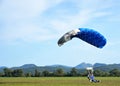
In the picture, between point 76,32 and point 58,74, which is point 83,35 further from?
point 58,74

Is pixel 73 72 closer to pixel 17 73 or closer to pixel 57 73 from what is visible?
pixel 57 73

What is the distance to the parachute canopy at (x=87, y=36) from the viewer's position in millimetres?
35531

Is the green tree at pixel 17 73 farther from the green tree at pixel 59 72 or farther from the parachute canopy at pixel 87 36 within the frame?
the parachute canopy at pixel 87 36

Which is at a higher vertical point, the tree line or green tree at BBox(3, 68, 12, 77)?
green tree at BBox(3, 68, 12, 77)

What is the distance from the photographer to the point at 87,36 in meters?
36.7

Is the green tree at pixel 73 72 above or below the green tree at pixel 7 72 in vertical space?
below

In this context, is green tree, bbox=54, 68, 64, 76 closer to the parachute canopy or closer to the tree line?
the tree line

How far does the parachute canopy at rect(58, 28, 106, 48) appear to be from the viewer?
1399 inches

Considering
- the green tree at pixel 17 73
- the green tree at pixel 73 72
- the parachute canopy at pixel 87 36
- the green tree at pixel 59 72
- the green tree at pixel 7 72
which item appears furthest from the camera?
the green tree at pixel 17 73

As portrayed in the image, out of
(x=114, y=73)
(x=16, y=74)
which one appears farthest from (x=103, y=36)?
(x=16, y=74)

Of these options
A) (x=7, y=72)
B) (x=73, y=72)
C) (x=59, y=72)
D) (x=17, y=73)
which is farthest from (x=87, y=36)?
(x=17, y=73)

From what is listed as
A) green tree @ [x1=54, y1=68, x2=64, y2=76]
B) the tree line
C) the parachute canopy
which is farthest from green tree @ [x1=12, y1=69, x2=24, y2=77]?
the parachute canopy

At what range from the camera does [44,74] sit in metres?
126

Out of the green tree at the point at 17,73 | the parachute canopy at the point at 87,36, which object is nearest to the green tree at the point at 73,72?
the green tree at the point at 17,73
